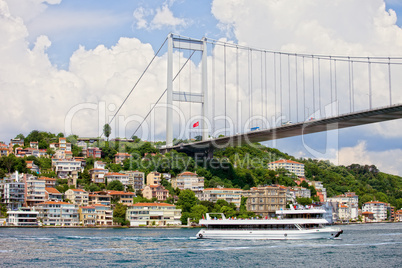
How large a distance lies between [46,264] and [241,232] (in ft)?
43.2

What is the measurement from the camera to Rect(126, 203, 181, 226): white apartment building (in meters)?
52.2

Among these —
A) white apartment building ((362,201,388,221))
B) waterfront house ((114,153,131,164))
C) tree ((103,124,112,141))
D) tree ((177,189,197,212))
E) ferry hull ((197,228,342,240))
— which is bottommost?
white apartment building ((362,201,388,221))

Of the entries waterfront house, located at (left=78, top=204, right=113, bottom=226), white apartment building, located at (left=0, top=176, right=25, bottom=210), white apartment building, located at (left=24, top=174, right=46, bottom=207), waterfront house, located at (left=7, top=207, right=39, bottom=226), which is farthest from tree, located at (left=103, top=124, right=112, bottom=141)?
waterfront house, located at (left=7, top=207, right=39, bottom=226)

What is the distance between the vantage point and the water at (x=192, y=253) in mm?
23656

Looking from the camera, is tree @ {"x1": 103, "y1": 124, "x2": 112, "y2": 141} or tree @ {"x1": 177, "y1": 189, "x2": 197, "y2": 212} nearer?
tree @ {"x1": 177, "y1": 189, "x2": 197, "y2": 212}

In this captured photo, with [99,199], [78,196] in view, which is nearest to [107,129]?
[78,196]

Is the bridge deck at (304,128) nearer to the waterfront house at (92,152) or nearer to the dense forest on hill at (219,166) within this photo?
the dense forest on hill at (219,166)

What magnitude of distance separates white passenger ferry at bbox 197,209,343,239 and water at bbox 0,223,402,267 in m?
0.78

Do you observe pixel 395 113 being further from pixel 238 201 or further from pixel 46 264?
pixel 46 264

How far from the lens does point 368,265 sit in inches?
929

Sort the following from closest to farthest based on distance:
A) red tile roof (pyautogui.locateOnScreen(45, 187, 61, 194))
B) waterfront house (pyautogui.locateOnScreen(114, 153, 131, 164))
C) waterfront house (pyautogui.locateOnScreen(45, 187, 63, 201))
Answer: waterfront house (pyautogui.locateOnScreen(45, 187, 63, 201)), red tile roof (pyautogui.locateOnScreen(45, 187, 61, 194)), waterfront house (pyautogui.locateOnScreen(114, 153, 131, 164))

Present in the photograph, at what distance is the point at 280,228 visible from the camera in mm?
33219

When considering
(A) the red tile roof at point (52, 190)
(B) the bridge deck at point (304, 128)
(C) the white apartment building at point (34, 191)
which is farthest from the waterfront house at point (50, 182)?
(B) the bridge deck at point (304, 128)

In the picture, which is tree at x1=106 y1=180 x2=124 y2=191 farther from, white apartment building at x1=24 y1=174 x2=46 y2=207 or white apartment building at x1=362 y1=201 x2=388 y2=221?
white apartment building at x1=362 y1=201 x2=388 y2=221
